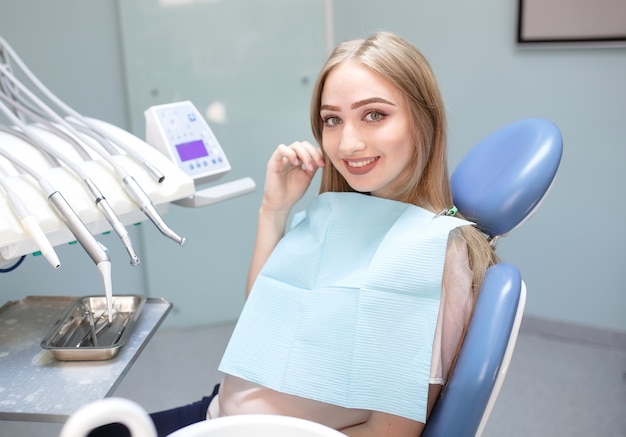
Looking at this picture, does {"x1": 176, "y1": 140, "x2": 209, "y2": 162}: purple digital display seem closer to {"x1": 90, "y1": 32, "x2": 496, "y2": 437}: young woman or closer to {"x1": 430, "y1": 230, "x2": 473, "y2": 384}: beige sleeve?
{"x1": 90, "y1": 32, "x2": 496, "y2": 437}: young woman

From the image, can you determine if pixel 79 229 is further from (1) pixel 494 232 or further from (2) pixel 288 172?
(1) pixel 494 232

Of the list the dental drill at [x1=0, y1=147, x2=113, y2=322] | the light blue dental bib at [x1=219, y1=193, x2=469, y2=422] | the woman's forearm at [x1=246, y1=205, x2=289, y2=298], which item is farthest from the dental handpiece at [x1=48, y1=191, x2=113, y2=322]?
the woman's forearm at [x1=246, y1=205, x2=289, y2=298]

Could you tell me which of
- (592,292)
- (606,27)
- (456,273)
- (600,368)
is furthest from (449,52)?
(456,273)

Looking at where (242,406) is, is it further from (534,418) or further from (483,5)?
(483,5)

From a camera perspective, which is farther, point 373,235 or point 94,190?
point 373,235

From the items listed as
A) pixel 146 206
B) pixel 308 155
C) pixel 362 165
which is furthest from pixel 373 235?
pixel 146 206

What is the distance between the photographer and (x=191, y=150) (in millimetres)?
1498

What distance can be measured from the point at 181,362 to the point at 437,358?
1754 millimetres

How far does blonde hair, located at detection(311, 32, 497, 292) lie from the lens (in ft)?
3.84

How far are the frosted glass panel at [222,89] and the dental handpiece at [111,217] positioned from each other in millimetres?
1534

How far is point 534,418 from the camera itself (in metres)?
2.24

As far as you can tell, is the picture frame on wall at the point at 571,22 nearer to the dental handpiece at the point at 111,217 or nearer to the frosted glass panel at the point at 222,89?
the frosted glass panel at the point at 222,89

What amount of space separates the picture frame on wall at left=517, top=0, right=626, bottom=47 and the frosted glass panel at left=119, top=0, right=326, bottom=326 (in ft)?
2.44

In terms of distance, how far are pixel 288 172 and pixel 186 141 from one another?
24cm
